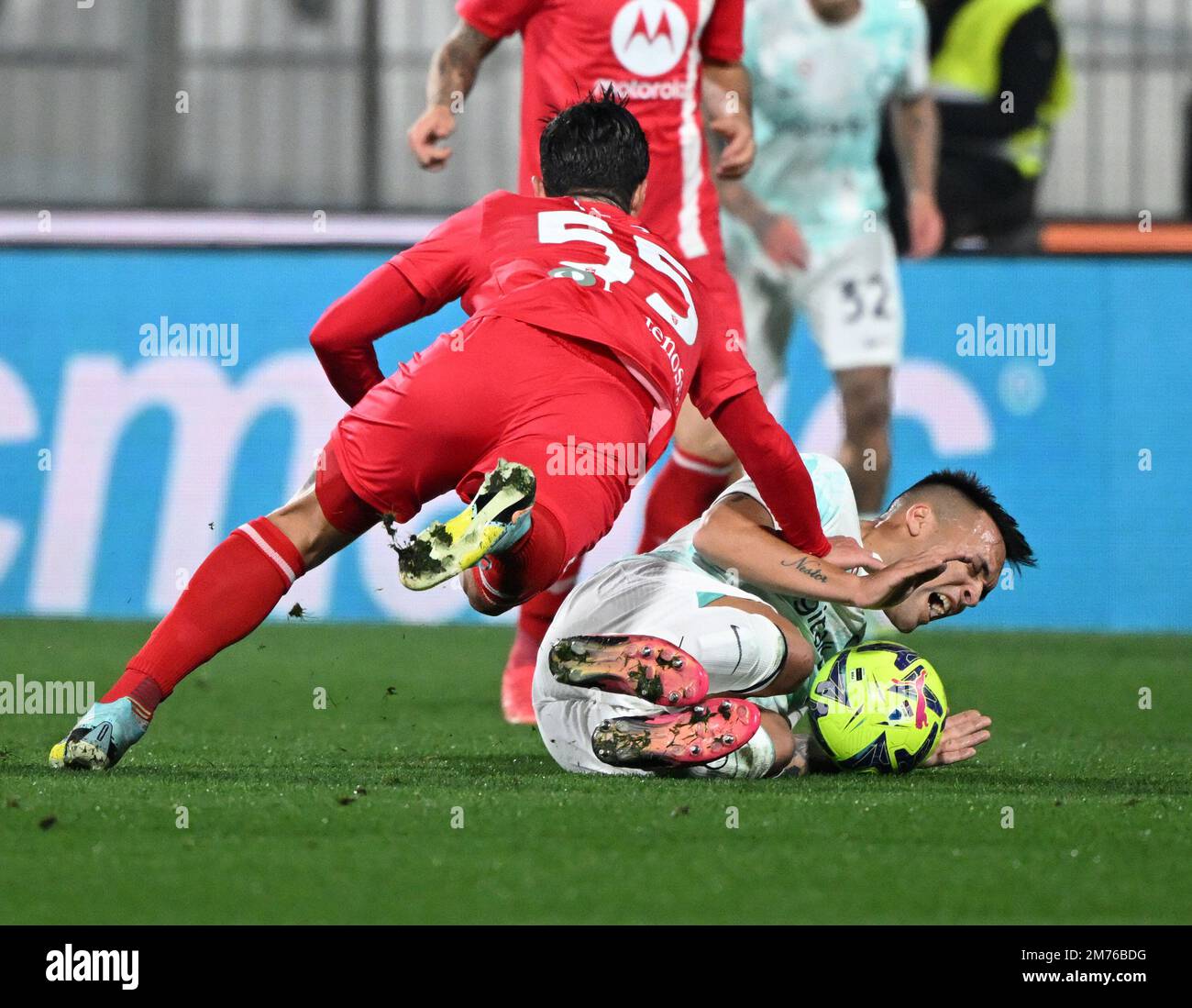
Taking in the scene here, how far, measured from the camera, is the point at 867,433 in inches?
322

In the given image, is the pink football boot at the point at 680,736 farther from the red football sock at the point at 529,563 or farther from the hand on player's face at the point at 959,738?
the hand on player's face at the point at 959,738

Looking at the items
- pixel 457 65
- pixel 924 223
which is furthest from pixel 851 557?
pixel 924 223

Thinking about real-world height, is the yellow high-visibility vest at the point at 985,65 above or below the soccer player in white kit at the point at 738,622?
above

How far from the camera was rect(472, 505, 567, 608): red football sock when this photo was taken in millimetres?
3809

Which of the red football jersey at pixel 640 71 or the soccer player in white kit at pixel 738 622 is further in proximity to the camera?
the red football jersey at pixel 640 71

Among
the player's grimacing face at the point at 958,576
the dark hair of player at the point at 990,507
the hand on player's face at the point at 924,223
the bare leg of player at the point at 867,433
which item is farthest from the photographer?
the hand on player's face at the point at 924,223

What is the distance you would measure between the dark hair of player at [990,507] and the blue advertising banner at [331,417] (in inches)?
160

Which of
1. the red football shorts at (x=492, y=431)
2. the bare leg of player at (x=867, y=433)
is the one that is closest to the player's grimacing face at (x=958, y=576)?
the red football shorts at (x=492, y=431)

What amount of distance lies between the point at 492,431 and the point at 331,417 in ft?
15.1

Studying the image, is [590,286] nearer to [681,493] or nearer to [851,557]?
[851,557]

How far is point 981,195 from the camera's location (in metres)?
9.09

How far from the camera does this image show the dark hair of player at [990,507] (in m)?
4.26

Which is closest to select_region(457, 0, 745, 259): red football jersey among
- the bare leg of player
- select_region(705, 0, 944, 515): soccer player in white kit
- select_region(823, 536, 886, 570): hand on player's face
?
select_region(823, 536, 886, 570): hand on player's face

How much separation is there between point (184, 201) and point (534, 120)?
12.6 ft
